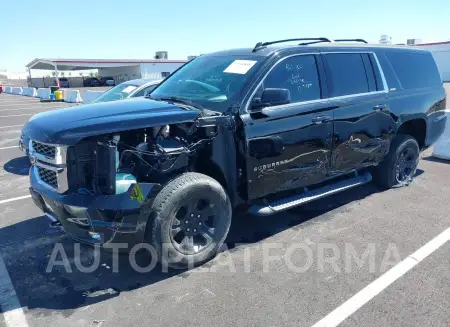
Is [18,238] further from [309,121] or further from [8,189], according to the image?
[309,121]

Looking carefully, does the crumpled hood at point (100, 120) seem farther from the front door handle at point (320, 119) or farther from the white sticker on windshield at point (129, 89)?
the white sticker on windshield at point (129, 89)

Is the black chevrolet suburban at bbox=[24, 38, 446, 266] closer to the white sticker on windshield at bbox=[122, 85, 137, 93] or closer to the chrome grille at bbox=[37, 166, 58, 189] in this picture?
the chrome grille at bbox=[37, 166, 58, 189]

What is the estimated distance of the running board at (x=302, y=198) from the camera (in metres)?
3.97

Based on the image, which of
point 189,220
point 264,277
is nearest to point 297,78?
point 189,220

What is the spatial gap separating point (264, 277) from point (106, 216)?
4.86 feet

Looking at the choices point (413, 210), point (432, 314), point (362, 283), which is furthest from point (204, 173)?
point (413, 210)

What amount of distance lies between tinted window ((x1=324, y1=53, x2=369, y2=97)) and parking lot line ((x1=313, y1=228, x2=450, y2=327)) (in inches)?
76.5

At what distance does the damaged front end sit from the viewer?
310 centimetres

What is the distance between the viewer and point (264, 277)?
3.44 meters

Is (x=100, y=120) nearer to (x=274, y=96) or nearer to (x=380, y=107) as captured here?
(x=274, y=96)

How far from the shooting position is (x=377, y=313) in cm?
288

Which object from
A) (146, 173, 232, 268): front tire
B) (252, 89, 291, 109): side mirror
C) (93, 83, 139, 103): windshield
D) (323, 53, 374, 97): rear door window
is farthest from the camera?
(93, 83, 139, 103): windshield

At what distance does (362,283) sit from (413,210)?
2100mm

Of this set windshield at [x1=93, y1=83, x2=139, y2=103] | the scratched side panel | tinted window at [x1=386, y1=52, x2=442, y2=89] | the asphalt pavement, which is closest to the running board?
the scratched side panel
